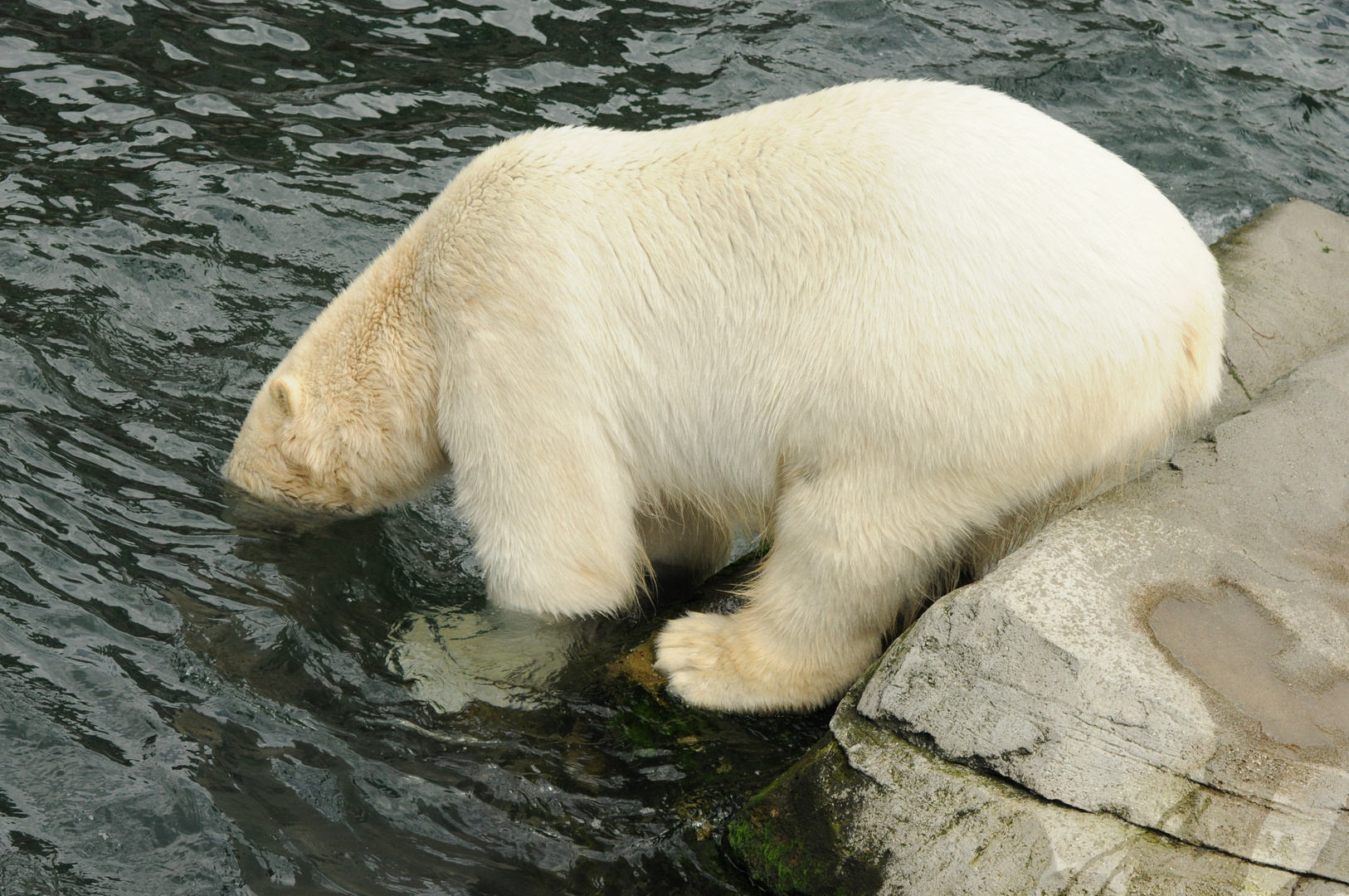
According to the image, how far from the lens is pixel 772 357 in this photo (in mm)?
3523

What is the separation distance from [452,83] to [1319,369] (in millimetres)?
5328

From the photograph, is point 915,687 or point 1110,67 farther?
point 1110,67

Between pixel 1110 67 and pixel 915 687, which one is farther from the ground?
pixel 1110 67

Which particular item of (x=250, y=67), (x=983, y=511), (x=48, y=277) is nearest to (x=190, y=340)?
(x=48, y=277)

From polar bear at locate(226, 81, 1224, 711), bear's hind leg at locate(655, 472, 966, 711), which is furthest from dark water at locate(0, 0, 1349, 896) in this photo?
polar bear at locate(226, 81, 1224, 711)

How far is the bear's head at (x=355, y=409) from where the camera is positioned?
4.01 meters

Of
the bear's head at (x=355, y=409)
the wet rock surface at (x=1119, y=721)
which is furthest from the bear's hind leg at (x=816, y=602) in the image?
the bear's head at (x=355, y=409)

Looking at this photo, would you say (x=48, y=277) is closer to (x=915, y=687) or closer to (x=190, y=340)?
(x=190, y=340)

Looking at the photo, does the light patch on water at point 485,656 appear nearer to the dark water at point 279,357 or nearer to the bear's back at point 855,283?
the dark water at point 279,357

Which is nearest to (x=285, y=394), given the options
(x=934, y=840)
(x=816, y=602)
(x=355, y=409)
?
(x=355, y=409)

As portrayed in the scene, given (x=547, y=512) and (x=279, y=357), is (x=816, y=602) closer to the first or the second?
(x=547, y=512)

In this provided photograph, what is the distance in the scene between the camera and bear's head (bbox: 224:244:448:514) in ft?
13.2

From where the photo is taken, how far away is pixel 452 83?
24.6 ft

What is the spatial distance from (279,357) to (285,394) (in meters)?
1.66
